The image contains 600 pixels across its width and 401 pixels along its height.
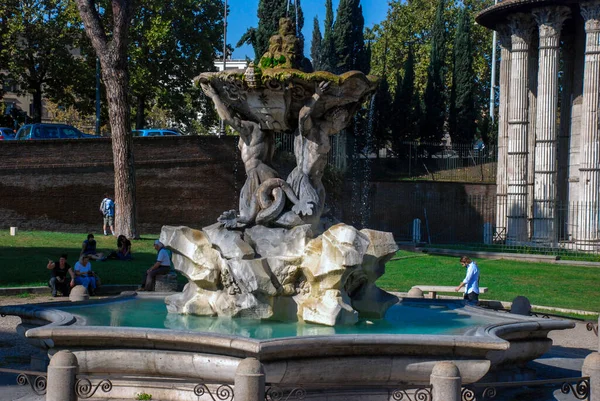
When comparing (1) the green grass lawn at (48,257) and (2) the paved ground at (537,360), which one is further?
(1) the green grass lawn at (48,257)

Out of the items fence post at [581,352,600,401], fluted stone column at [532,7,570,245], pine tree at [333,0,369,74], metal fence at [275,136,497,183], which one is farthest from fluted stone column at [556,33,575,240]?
fence post at [581,352,600,401]

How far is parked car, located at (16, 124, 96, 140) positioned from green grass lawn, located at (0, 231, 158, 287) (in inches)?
330

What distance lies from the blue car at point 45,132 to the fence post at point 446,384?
3143cm

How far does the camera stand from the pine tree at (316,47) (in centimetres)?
4669

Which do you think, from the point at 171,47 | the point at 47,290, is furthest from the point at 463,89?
the point at 47,290

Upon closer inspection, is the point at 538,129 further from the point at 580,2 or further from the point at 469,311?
the point at 469,311

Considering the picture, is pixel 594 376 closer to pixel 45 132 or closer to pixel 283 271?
pixel 283 271

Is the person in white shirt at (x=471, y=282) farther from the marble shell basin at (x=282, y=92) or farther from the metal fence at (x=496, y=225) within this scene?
the metal fence at (x=496, y=225)

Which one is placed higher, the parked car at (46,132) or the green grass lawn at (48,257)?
the parked car at (46,132)

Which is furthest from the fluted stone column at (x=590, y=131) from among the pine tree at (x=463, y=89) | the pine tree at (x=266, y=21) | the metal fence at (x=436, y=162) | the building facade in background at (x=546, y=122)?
the pine tree at (x=463, y=89)

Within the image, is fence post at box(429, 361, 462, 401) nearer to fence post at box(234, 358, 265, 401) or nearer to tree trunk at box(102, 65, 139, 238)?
fence post at box(234, 358, 265, 401)

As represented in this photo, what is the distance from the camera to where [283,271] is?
11.5m

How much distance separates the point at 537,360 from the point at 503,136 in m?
25.3

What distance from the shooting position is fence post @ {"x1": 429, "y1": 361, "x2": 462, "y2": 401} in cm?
779
